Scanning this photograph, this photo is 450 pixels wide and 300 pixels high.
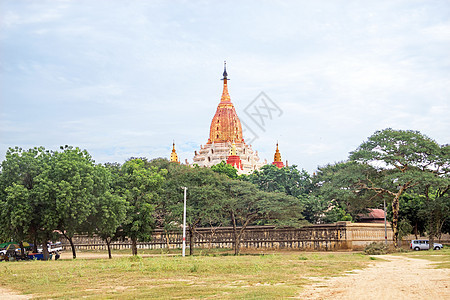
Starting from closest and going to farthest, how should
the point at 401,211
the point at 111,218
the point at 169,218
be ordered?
the point at 111,218
the point at 169,218
the point at 401,211

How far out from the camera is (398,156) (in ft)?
134

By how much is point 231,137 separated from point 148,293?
9811cm

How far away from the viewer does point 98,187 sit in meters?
36.5

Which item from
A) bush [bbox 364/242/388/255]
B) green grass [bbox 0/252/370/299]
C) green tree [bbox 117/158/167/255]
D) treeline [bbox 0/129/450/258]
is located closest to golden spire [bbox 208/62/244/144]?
treeline [bbox 0/129/450/258]

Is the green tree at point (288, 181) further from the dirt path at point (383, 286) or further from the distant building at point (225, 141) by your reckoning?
the distant building at point (225, 141)

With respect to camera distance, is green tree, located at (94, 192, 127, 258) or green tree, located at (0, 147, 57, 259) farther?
green tree, located at (94, 192, 127, 258)

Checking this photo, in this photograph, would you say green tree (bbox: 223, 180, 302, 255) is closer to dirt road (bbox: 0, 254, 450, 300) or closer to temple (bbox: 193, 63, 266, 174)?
dirt road (bbox: 0, 254, 450, 300)

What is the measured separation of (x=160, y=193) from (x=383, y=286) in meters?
29.9

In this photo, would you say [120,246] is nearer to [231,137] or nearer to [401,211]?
[401,211]

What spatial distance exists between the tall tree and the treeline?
3.1 inches

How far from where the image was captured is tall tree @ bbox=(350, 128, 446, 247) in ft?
134

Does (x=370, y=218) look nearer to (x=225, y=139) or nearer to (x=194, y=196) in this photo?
(x=194, y=196)

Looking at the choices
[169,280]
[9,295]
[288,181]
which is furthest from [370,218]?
[9,295]

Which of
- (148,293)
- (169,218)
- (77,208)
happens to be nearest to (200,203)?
(169,218)
